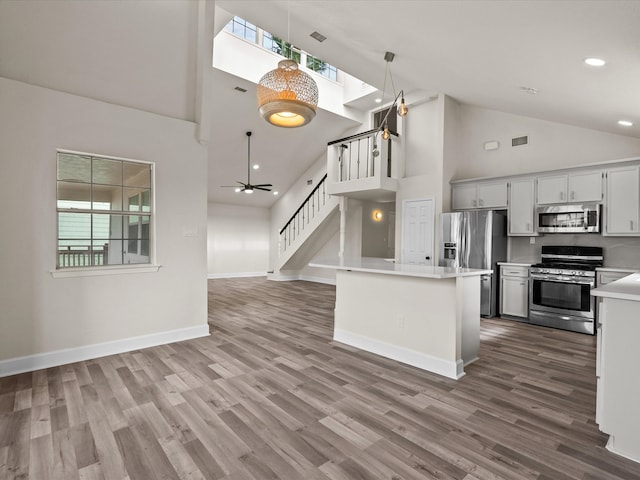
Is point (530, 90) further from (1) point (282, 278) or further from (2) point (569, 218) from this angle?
(1) point (282, 278)

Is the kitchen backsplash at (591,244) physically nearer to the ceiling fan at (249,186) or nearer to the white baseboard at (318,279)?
the white baseboard at (318,279)

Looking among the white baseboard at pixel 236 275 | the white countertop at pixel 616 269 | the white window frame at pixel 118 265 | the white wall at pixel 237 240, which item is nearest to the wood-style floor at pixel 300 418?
the white window frame at pixel 118 265

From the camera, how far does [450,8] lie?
2.68 meters

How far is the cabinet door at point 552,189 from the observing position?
5.27 metres

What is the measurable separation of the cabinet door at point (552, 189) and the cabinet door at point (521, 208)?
0.44ft

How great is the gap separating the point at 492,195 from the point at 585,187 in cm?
136

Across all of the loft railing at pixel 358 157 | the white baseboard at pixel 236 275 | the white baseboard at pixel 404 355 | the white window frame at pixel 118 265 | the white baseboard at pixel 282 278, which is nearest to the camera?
the white baseboard at pixel 404 355

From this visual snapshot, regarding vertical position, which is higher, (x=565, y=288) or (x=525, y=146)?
(x=525, y=146)

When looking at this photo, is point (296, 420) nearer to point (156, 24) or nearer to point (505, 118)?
point (156, 24)

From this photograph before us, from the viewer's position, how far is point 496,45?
3037 mm

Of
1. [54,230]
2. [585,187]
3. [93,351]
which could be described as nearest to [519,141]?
[585,187]

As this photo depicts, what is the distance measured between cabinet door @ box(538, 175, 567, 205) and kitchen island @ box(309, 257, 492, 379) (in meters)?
2.86

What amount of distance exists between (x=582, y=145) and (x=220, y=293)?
7639 mm

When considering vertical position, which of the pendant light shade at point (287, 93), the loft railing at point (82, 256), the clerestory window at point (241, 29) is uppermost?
the clerestory window at point (241, 29)
